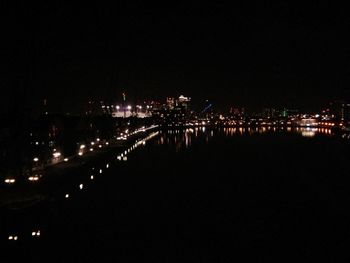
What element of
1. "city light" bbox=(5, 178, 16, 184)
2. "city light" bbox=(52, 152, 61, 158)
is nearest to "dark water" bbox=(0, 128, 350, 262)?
"city light" bbox=(5, 178, 16, 184)

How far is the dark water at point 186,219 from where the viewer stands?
9000 mm

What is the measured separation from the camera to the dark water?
29.5ft

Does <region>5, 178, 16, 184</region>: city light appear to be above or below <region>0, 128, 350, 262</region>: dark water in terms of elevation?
above

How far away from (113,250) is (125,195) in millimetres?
6144

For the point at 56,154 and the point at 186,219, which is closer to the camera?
the point at 186,219

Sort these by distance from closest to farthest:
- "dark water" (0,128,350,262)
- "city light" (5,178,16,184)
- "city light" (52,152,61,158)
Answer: "dark water" (0,128,350,262), "city light" (5,178,16,184), "city light" (52,152,61,158)

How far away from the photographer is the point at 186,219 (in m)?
11.6

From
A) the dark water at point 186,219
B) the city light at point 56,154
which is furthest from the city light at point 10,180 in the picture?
the city light at point 56,154

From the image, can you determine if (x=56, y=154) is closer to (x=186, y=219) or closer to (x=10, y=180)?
(x=10, y=180)

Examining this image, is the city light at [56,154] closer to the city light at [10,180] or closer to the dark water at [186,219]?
the dark water at [186,219]

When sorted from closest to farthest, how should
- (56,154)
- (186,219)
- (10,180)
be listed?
(186,219) < (10,180) < (56,154)

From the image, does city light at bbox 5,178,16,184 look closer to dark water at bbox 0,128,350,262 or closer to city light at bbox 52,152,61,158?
dark water at bbox 0,128,350,262

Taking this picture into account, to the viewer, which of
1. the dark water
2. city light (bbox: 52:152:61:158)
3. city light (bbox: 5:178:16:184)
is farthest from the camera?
city light (bbox: 52:152:61:158)

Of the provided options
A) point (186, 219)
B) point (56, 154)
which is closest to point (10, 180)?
point (186, 219)
